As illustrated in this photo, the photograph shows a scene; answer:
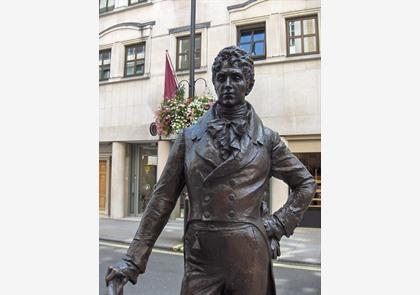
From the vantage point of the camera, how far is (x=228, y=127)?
7.23 feet

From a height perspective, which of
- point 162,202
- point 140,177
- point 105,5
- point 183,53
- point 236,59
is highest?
point 105,5

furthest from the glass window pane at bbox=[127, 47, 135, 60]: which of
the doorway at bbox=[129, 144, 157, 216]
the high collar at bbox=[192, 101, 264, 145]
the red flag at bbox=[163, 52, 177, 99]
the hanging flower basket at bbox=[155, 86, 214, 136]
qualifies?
the high collar at bbox=[192, 101, 264, 145]

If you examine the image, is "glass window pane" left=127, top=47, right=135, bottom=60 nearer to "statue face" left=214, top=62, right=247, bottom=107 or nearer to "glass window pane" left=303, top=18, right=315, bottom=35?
"glass window pane" left=303, top=18, right=315, bottom=35

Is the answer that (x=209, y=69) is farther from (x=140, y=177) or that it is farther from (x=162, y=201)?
(x=162, y=201)

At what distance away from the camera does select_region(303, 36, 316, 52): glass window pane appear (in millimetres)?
12852

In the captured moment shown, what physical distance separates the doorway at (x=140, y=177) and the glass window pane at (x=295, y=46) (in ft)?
21.9

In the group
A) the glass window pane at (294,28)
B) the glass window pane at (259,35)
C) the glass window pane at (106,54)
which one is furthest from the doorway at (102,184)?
the glass window pane at (294,28)

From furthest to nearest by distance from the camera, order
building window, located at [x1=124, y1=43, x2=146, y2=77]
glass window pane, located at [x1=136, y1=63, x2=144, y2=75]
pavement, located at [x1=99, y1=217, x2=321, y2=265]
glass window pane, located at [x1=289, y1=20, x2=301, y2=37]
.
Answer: building window, located at [x1=124, y1=43, x2=146, y2=77] < glass window pane, located at [x1=136, y1=63, x2=144, y2=75] < glass window pane, located at [x1=289, y1=20, x2=301, y2=37] < pavement, located at [x1=99, y1=217, x2=321, y2=265]

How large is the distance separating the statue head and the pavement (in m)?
7.02

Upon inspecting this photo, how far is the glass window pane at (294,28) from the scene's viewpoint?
13102 millimetres

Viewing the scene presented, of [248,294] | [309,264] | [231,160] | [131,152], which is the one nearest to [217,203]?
[231,160]

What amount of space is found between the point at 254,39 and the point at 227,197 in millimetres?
12404

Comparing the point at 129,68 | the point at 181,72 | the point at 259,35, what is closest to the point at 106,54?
the point at 129,68

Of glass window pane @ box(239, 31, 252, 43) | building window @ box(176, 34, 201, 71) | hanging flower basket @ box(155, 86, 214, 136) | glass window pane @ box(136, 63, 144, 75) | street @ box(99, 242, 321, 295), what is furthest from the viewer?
glass window pane @ box(136, 63, 144, 75)
